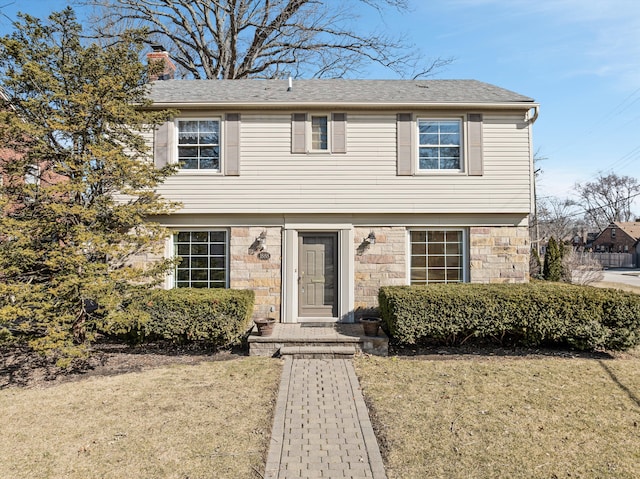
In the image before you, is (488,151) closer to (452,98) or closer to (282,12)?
(452,98)

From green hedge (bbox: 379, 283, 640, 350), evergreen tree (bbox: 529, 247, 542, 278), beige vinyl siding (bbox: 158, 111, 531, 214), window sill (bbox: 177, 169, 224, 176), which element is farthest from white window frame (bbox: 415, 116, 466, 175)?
evergreen tree (bbox: 529, 247, 542, 278)

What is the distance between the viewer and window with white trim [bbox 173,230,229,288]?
29.3 feet

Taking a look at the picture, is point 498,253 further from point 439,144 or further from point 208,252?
point 208,252

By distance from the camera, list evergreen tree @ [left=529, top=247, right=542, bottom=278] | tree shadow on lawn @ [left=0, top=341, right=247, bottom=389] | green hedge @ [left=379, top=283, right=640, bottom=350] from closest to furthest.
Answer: tree shadow on lawn @ [left=0, top=341, right=247, bottom=389] < green hedge @ [left=379, top=283, right=640, bottom=350] < evergreen tree @ [left=529, top=247, right=542, bottom=278]

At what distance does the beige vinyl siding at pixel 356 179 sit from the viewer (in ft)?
28.6

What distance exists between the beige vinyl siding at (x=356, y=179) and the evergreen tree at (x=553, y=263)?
565 cm

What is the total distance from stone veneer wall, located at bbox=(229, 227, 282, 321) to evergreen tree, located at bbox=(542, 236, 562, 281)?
31.7ft

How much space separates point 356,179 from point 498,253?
3.58 meters

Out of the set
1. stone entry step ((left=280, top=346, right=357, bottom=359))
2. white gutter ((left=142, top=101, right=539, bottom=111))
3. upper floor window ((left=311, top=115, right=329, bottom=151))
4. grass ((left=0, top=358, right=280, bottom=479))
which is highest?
white gutter ((left=142, top=101, right=539, bottom=111))

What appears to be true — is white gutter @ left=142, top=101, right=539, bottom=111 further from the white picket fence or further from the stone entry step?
the white picket fence

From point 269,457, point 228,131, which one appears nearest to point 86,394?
point 269,457

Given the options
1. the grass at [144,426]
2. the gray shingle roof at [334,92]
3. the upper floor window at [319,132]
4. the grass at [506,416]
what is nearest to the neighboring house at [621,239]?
the gray shingle roof at [334,92]

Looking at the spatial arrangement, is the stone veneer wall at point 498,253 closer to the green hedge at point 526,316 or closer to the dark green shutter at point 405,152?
the green hedge at point 526,316

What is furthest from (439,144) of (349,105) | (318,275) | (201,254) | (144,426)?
(144,426)
